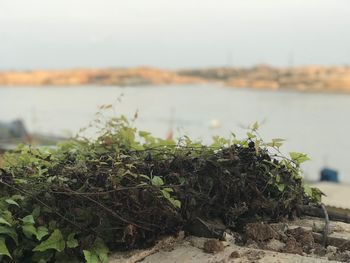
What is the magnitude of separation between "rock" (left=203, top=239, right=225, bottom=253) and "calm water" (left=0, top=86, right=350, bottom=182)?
3.72 ft

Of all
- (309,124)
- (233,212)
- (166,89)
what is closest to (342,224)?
(233,212)

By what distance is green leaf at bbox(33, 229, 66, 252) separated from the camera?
7.72 feet

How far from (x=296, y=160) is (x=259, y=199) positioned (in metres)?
0.35

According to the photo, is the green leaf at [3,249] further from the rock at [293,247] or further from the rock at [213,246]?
the rock at [293,247]

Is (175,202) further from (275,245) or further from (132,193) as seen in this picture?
(275,245)

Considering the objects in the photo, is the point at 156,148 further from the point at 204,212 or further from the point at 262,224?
the point at 262,224

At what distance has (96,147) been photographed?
11.0 ft

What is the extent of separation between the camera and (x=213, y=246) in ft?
8.29

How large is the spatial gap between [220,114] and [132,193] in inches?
1611

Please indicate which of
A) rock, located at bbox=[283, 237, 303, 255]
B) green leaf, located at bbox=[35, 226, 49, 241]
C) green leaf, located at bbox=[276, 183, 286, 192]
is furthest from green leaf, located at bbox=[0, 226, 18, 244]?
green leaf, located at bbox=[276, 183, 286, 192]

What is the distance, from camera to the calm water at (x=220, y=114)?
22.5 feet

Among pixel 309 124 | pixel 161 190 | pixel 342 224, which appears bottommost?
pixel 309 124

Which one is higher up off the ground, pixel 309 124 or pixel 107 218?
pixel 107 218

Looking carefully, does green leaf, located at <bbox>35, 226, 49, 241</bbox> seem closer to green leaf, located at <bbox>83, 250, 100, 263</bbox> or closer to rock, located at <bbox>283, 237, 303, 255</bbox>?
green leaf, located at <bbox>83, 250, 100, 263</bbox>
